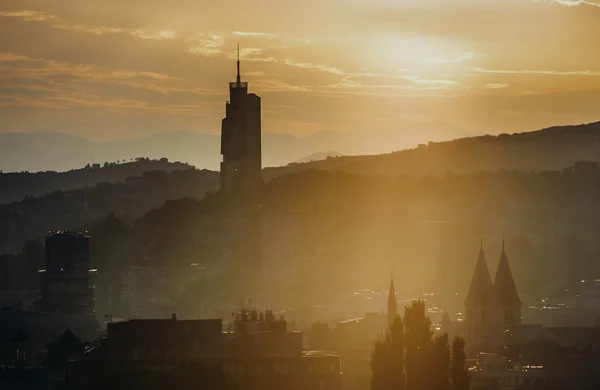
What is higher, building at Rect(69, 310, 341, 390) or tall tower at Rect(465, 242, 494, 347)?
tall tower at Rect(465, 242, 494, 347)

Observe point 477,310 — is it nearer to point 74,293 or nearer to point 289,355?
point 74,293

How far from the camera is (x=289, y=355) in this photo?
132 meters

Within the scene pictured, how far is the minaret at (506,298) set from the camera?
6713 inches

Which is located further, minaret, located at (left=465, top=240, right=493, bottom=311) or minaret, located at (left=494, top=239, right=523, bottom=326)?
minaret, located at (left=494, top=239, right=523, bottom=326)

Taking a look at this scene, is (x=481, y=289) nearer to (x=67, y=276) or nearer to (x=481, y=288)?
(x=481, y=288)

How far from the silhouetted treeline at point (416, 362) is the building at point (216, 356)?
27.5 ft

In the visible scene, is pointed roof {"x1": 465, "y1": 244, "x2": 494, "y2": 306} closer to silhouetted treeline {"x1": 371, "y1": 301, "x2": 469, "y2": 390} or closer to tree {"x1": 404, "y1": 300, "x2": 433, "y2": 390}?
tree {"x1": 404, "y1": 300, "x2": 433, "y2": 390}

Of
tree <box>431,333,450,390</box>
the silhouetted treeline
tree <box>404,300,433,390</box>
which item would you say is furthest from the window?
tree <box>431,333,450,390</box>

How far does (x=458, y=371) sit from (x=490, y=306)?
158ft

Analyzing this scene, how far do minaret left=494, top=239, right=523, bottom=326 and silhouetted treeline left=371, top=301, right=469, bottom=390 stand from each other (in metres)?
46.8

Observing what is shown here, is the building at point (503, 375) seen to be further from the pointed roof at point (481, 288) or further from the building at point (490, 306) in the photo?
the pointed roof at point (481, 288)

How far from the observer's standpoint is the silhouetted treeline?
120562 millimetres

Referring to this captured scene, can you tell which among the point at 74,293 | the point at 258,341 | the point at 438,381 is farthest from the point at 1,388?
the point at 74,293

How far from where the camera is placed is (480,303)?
556 ft
